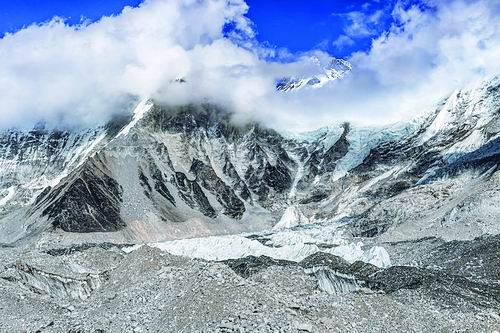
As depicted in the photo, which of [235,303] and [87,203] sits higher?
[87,203]

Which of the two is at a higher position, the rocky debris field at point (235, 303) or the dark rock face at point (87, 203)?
the dark rock face at point (87, 203)

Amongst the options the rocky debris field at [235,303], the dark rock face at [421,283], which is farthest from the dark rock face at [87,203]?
the rocky debris field at [235,303]

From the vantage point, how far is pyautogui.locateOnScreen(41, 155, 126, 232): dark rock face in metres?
168

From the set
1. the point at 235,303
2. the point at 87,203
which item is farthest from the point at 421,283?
the point at 87,203

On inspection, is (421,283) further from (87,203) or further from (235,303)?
(87,203)

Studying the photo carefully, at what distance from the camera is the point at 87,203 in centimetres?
17712

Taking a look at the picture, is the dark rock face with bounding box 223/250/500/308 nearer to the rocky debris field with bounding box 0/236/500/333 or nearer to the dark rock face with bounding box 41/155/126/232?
the rocky debris field with bounding box 0/236/500/333

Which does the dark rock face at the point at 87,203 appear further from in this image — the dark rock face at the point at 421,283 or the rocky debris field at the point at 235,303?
the rocky debris field at the point at 235,303

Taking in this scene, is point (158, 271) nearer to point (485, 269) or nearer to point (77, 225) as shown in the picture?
point (485, 269)

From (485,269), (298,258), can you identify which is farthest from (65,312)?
(298,258)

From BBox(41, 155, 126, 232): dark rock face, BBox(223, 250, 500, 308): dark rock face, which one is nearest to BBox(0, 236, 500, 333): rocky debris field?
BBox(223, 250, 500, 308): dark rock face

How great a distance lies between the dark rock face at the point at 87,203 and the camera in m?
168

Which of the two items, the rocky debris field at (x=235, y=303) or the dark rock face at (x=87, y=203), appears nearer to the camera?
the rocky debris field at (x=235, y=303)

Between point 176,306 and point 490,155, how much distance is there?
116461 mm
